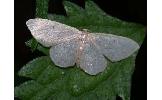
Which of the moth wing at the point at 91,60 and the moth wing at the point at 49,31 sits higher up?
the moth wing at the point at 49,31

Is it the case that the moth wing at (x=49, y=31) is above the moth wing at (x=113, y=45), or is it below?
above

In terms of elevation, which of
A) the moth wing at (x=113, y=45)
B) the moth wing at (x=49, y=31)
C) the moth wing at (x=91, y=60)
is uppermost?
the moth wing at (x=49, y=31)
